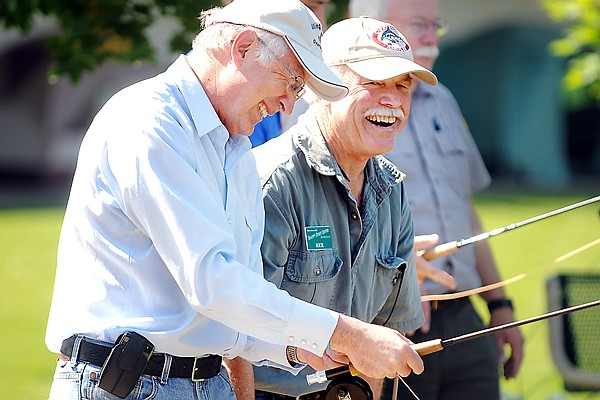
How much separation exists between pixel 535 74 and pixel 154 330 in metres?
20.6

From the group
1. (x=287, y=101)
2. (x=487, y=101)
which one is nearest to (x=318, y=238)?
(x=287, y=101)

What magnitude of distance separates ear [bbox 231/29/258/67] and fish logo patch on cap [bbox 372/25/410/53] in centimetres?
80

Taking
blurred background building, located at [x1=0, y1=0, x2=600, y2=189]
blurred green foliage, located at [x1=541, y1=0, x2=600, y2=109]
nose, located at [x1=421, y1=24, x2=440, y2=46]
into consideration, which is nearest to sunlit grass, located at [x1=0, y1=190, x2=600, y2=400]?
nose, located at [x1=421, y1=24, x2=440, y2=46]

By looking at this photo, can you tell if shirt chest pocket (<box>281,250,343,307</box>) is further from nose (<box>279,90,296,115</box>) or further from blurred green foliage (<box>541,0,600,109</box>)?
blurred green foliage (<box>541,0,600,109</box>)

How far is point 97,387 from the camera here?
2.63m

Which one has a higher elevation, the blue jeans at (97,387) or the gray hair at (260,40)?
the gray hair at (260,40)

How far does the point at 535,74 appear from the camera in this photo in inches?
880

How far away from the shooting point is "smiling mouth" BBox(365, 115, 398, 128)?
11.1 feet

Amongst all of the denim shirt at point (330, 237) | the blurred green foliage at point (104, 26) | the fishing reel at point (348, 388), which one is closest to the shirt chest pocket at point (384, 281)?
the denim shirt at point (330, 237)

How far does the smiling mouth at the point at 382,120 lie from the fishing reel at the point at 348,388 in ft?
2.67

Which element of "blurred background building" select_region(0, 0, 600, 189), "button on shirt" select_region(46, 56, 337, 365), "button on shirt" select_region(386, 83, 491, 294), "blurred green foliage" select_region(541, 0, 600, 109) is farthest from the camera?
"blurred background building" select_region(0, 0, 600, 189)

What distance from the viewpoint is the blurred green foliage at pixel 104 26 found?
16.2 ft

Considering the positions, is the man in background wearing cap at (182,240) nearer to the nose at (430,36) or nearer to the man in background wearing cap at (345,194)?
the man in background wearing cap at (345,194)

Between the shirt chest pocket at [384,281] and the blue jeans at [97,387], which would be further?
the shirt chest pocket at [384,281]
